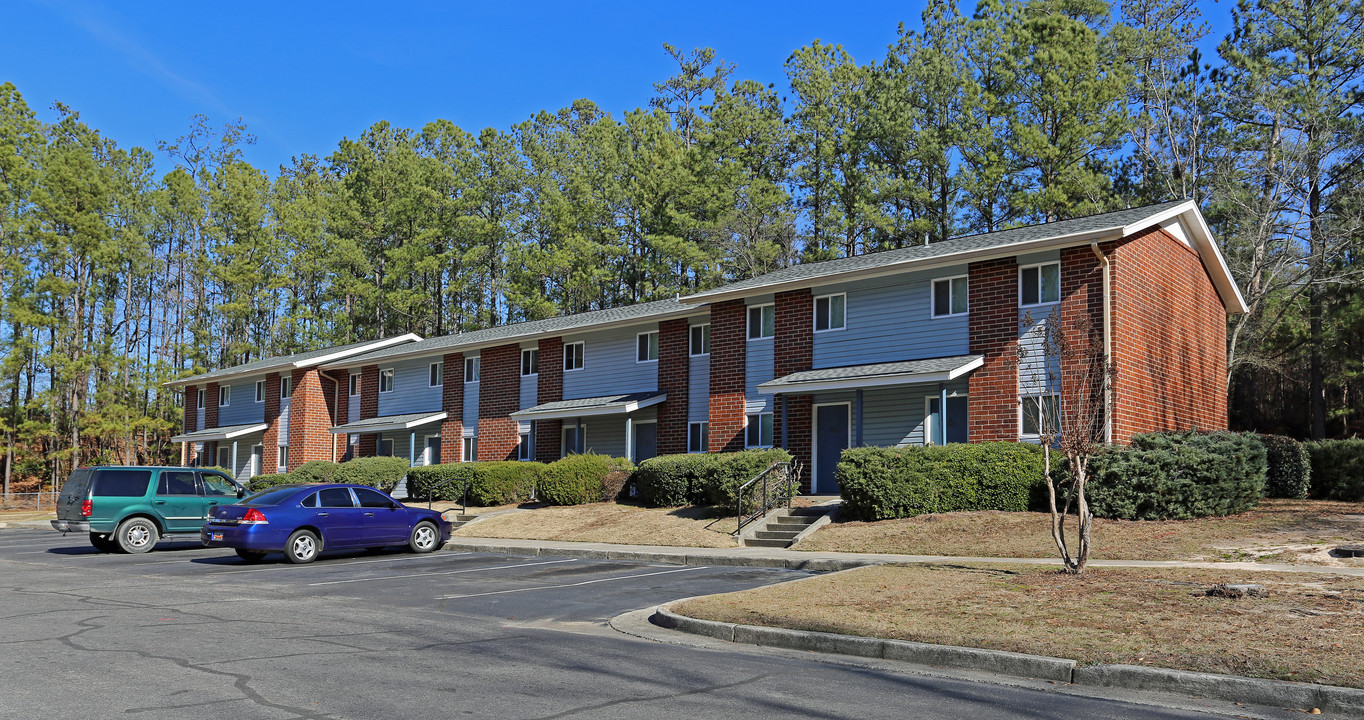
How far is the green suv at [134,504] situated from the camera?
20734mm

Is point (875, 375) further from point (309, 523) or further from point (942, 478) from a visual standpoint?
point (309, 523)

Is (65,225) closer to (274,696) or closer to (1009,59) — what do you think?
(1009,59)

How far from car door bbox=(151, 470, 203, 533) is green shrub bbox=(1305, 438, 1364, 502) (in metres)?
25.1

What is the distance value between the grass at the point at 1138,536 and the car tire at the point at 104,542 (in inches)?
571

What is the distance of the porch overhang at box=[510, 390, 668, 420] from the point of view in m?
30.1

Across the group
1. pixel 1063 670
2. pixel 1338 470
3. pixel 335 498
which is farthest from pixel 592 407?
pixel 1063 670

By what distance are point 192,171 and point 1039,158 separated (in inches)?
2185

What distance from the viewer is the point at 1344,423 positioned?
40.2 metres

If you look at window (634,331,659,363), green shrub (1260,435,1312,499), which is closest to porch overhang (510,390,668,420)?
window (634,331,659,363)

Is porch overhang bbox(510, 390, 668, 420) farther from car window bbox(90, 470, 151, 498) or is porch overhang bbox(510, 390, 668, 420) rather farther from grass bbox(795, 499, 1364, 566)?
car window bbox(90, 470, 151, 498)

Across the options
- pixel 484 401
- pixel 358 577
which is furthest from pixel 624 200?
pixel 358 577

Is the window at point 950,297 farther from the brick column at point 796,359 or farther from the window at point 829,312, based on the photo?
the brick column at point 796,359

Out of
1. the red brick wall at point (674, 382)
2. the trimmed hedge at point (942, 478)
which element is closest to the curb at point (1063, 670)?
the trimmed hedge at point (942, 478)

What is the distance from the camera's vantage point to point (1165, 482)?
714 inches
